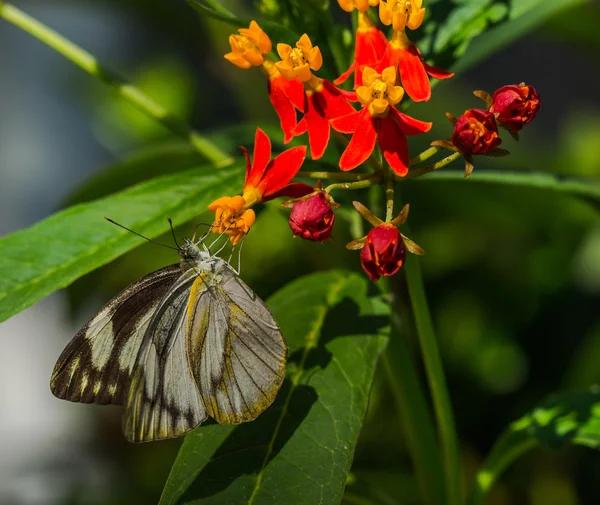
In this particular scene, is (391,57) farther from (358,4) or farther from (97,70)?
(97,70)

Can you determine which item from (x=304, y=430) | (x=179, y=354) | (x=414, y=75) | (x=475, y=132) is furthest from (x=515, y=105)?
(x=179, y=354)

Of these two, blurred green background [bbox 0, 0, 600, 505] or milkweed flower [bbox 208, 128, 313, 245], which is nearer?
milkweed flower [bbox 208, 128, 313, 245]

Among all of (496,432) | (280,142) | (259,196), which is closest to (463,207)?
(496,432)

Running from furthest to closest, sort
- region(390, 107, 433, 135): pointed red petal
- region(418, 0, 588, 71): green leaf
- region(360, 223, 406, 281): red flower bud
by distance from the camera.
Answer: region(418, 0, 588, 71): green leaf
region(390, 107, 433, 135): pointed red petal
region(360, 223, 406, 281): red flower bud

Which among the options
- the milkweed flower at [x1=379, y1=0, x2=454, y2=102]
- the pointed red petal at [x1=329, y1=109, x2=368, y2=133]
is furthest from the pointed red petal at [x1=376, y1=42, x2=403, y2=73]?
the pointed red petal at [x1=329, y1=109, x2=368, y2=133]

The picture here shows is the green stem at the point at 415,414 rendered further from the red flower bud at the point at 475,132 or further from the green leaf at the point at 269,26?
the green leaf at the point at 269,26

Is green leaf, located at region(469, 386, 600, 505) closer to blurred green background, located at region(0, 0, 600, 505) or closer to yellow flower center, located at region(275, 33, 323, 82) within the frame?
blurred green background, located at region(0, 0, 600, 505)

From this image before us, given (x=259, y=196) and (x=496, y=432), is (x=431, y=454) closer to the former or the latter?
(x=259, y=196)
